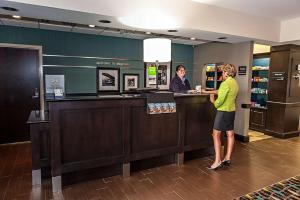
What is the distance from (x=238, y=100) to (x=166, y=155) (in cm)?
263

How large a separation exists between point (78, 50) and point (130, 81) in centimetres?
154

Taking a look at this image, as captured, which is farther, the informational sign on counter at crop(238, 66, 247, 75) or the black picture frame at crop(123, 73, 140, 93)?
the black picture frame at crop(123, 73, 140, 93)

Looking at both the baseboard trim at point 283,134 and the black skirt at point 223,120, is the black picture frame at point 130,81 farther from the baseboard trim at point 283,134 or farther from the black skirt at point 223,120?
the baseboard trim at point 283,134

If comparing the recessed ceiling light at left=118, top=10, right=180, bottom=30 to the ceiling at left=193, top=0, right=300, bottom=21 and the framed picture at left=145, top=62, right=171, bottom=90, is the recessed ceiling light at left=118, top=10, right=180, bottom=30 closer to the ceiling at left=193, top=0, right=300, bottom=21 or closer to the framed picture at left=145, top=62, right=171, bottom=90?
the ceiling at left=193, top=0, right=300, bottom=21

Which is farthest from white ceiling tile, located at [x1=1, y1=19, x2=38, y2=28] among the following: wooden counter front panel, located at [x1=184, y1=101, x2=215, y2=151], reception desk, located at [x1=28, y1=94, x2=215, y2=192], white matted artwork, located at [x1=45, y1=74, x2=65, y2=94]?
wooden counter front panel, located at [x1=184, y1=101, x2=215, y2=151]

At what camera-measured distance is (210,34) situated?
165 inches

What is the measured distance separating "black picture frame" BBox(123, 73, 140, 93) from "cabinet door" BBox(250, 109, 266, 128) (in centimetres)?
350

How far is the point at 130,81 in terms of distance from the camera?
5.81 m

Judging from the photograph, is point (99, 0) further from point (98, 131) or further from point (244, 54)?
point (244, 54)

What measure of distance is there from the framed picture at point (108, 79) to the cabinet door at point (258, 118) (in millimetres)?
4025

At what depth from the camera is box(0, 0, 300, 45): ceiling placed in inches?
114

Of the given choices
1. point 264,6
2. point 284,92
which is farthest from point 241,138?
point 264,6

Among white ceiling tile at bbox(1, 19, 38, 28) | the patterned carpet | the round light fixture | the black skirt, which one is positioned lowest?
the patterned carpet

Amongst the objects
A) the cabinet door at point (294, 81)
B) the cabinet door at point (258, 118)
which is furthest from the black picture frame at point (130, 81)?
the cabinet door at point (294, 81)
